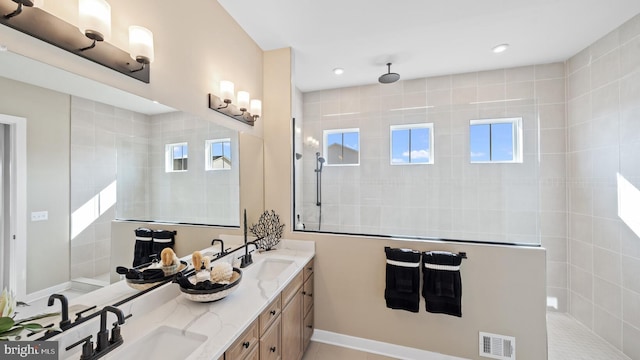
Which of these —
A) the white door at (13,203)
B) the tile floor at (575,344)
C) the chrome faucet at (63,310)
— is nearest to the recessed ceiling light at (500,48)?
the tile floor at (575,344)

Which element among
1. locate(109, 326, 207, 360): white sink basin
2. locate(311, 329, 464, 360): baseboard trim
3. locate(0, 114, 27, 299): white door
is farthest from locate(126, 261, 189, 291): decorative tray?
locate(311, 329, 464, 360): baseboard trim

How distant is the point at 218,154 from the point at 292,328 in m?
1.44

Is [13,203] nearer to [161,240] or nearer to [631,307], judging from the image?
[161,240]

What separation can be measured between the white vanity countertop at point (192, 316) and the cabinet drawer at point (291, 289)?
113 millimetres

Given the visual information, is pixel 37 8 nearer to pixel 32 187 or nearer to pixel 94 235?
pixel 32 187

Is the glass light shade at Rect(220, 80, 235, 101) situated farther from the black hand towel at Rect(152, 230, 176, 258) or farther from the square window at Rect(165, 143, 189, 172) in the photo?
the black hand towel at Rect(152, 230, 176, 258)

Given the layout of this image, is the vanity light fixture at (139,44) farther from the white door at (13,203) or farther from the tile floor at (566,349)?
the tile floor at (566,349)

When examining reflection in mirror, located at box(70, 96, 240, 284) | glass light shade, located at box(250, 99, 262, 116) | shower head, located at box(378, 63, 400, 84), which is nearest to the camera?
reflection in mirror, located at box(70, 96, 240, 284)

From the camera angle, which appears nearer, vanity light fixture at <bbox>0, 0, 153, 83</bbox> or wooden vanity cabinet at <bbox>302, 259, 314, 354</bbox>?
vanity light fixture at <bbox>0, 0, 153, 83</bbox>

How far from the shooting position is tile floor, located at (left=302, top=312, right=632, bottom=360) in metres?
2.06

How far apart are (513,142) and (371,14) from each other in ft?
6.00

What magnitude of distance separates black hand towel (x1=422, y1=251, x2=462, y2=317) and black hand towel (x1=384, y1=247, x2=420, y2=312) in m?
0.08

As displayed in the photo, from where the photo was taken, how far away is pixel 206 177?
1756 mm

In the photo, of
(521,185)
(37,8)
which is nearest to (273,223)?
(37,8)
